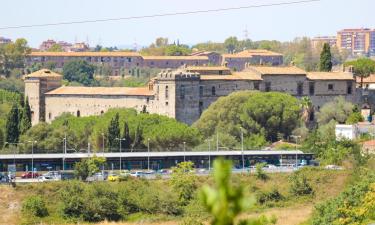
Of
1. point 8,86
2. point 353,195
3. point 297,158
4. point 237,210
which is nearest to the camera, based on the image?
point 237,210

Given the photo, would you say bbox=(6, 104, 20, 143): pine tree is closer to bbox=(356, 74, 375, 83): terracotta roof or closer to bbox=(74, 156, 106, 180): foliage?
bbox=(74, 156, 106, 180): foliage

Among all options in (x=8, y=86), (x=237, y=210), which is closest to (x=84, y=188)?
(x=237, y=210)

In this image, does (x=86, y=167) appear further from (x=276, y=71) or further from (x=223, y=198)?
(x=223, y=198)

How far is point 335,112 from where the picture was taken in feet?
209

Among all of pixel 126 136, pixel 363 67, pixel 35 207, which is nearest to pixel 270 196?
pixel 35 207

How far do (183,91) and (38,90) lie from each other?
1271 cm

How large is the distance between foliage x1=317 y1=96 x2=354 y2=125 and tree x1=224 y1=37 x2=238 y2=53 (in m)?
108

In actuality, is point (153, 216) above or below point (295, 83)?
below

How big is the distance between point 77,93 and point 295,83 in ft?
46.7

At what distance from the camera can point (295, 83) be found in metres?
66.6

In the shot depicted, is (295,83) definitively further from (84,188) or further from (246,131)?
(84,188)

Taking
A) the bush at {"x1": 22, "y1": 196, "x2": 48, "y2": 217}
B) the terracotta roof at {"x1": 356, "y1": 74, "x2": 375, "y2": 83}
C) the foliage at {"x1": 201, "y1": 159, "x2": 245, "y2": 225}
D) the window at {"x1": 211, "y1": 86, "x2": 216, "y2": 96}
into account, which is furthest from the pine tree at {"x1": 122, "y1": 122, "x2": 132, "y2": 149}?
the foliage at {"x1": 201, "y1": 159, "x2": 245, "y2": 225}

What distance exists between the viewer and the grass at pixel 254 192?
39.4 m

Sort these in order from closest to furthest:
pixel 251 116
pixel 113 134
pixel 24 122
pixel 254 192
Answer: pixel 254 192, pixel 113 134, pixel 251 116, pixel 24 122
